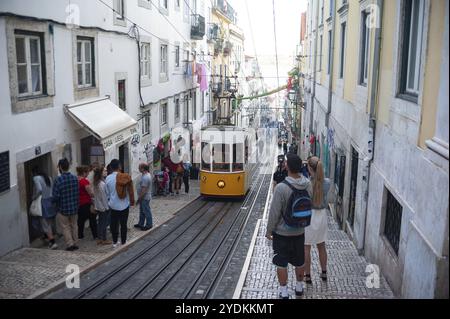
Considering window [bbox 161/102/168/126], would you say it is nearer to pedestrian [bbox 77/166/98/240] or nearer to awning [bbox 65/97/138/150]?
awning [bbox 65/97/138/150]

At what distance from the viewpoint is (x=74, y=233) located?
8.88 meters

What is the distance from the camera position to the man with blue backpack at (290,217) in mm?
5438

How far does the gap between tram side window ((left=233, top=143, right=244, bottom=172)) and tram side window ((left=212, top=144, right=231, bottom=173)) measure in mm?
203

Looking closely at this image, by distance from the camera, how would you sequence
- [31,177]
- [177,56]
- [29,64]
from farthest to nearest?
[177,56]
[31,177]
[29,64]

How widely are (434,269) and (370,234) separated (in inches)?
148

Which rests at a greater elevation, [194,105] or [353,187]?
Answer: [194,105]

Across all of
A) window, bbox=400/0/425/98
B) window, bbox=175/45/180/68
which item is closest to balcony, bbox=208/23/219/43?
window, bbox=175/45/180/68

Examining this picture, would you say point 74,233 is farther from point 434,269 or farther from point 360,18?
point 360,18

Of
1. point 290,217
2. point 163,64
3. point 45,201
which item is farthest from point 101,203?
point 163,64

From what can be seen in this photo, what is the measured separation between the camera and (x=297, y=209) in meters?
5.43

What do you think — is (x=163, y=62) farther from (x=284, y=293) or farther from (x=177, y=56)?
(x=284, y=293)

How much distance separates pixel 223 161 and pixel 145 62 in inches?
186

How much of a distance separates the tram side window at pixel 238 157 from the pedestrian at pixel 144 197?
5537 mm
